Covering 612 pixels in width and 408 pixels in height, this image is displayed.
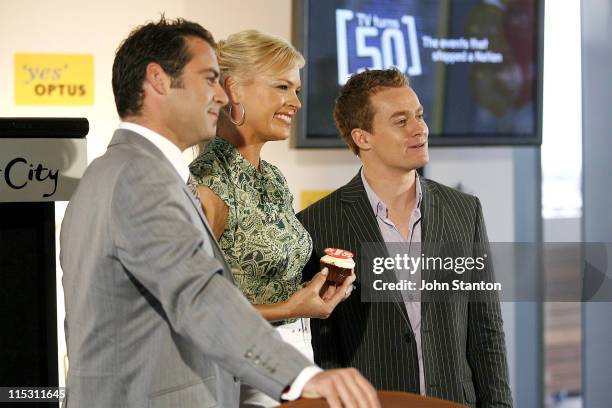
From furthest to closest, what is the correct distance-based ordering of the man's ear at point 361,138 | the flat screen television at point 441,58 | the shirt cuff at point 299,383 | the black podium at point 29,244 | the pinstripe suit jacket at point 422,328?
the flat screen television at point 441,58
the man's ear at point 361,138
the pinstripe suit jacket at point 422,328
the black podium at point 29,244
the shirt cuff at point 299,383

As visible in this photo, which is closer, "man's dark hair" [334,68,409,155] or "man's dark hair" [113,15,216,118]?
"man's dark hair" [113,15,216,118]

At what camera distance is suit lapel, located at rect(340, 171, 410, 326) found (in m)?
2.61

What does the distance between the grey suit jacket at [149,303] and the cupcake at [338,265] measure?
26.1 inches

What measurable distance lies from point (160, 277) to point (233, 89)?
1.06 meters

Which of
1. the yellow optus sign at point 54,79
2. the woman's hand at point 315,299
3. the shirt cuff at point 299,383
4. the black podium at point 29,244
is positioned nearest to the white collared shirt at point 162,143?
the shirt cuff at point 299,383

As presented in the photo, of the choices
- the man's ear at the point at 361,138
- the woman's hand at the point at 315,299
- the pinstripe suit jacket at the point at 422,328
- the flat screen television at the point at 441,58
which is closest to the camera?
the woman's hand at the point at 315,299

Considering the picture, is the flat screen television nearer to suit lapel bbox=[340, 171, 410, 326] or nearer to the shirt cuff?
suit lapel bbox=[340, 171, 410, 326]

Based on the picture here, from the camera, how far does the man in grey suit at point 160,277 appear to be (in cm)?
141

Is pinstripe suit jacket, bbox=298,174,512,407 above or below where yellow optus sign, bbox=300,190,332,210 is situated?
below

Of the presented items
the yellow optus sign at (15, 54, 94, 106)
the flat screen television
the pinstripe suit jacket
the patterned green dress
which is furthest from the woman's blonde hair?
the flat screen television

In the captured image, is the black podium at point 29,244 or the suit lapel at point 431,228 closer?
the black podium at point 29,244

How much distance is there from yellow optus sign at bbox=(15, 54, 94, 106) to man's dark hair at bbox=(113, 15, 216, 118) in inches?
81.2

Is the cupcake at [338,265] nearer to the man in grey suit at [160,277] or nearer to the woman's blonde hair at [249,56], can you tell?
the woman's blonde hair at [249,56]

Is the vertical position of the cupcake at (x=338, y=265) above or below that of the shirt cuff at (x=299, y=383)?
Result: above
